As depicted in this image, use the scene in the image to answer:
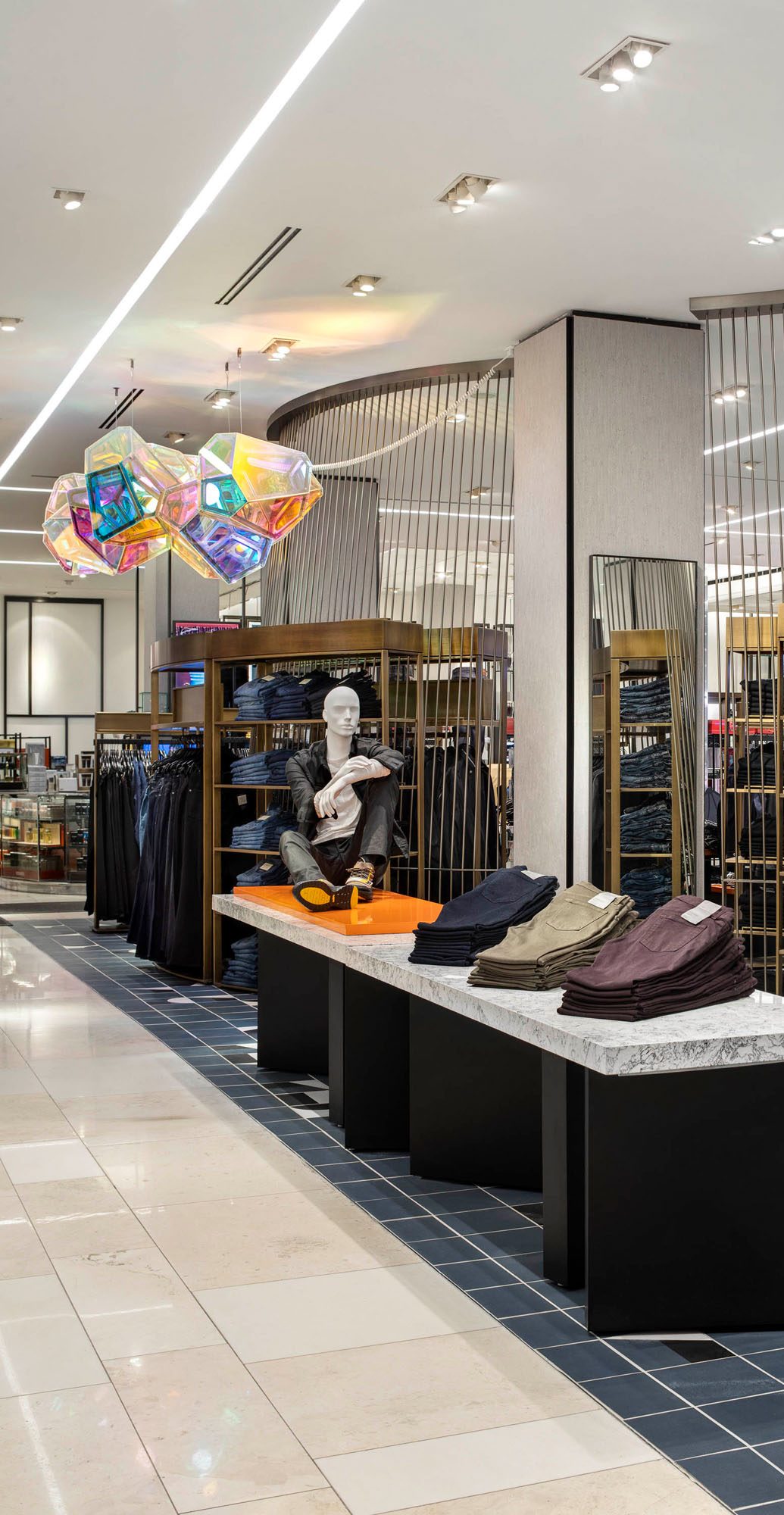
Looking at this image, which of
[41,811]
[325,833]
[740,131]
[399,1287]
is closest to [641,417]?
[740,131]

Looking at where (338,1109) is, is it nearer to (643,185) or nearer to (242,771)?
(242,771)

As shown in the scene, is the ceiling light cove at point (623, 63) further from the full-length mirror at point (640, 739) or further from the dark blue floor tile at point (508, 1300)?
the dark blue floor tile at point (508, 1300)

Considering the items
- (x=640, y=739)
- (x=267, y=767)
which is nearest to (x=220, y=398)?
(x=267, y=767)

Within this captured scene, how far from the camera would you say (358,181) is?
5.52m

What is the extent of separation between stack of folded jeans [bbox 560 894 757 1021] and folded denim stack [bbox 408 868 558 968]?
506 mm

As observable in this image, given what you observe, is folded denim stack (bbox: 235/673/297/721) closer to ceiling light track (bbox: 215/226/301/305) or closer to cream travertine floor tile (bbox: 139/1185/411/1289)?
ceiling light track (bbox: 215/226/301/305)

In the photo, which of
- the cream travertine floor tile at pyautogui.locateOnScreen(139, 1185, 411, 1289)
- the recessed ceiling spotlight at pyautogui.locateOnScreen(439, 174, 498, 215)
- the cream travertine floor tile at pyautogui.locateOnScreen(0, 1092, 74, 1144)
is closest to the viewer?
the cream travertine floor tile at pyautogui.locateOnScreen(139, 1185, 411, 1289)

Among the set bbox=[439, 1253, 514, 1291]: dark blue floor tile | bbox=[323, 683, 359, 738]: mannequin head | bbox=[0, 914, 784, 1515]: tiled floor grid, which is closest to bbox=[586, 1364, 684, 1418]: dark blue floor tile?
bbox=[0, 914, 784, 1515]: tiled floor grid

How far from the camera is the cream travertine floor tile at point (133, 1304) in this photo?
3.08m

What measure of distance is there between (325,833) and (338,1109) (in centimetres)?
143

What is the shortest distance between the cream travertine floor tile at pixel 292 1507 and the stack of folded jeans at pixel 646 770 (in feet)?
16.0

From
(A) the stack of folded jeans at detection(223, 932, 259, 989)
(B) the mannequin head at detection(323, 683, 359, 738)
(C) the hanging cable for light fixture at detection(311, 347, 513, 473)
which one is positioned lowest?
(A) the stack of folded jeans at detection(223, 932, 259, 989)

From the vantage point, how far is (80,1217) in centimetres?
394

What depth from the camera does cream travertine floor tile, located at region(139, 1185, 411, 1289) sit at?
11.6ft
